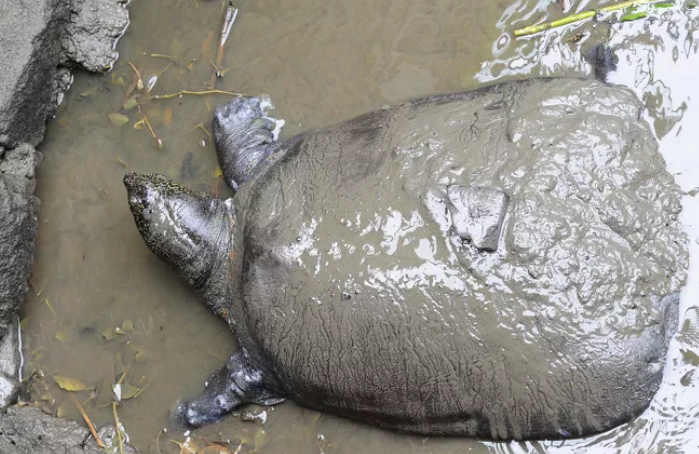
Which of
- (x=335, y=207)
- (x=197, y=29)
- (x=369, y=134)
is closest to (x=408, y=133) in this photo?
(x=369, y=134)

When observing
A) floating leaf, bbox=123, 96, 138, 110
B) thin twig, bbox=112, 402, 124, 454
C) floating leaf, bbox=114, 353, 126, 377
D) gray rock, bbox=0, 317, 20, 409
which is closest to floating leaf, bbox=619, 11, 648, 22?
floating leaf, bbox=123, 96, 138, 110

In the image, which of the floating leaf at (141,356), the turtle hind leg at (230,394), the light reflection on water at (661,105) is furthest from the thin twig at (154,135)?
the light reflection on water at (661,105)

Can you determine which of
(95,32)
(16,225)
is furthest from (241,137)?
(16,225)

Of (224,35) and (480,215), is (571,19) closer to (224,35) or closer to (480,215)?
(480,215)

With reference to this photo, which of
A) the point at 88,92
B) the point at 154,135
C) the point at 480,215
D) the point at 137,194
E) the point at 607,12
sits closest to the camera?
the point at 480,215

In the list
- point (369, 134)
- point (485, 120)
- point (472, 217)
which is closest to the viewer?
point (472, 217)

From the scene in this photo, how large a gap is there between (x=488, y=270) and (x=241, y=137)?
6.25ft

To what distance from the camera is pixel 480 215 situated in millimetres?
3018

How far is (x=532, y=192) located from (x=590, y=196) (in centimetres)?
30

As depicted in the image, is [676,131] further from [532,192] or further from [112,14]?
[112,14]

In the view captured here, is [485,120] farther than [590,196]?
Yes

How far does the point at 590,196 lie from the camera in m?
3.13

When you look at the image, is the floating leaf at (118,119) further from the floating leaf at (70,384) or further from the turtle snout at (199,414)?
the turtle snout at (199,414)

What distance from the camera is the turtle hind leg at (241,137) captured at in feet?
13.5
